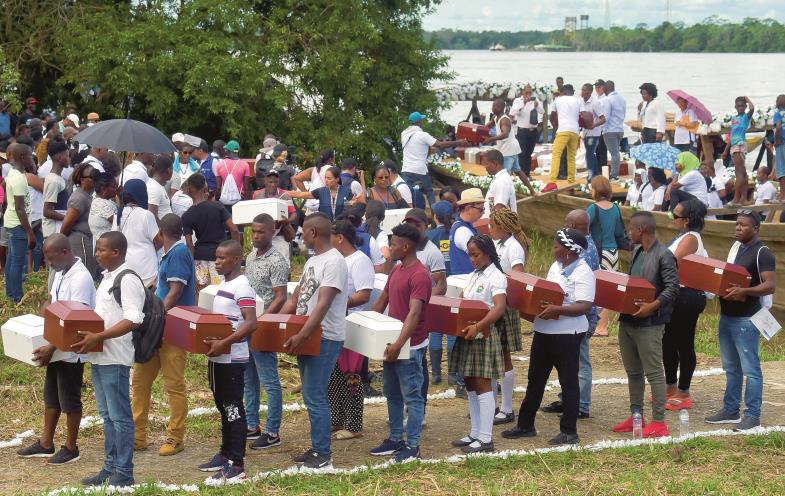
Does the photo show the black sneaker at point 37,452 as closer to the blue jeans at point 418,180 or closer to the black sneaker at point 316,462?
the black sneaker at point 316,462

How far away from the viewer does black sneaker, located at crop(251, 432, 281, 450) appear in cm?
863

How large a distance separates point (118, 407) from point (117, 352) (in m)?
0.35

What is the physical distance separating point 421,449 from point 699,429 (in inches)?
89.0

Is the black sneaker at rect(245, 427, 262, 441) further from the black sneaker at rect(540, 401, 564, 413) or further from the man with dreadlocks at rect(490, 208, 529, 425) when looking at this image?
the black sneaker at rect(540, 401, 564, 413)

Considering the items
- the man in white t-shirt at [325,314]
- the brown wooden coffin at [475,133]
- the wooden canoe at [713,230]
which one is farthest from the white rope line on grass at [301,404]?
the brown wooden coffin at [475,133]

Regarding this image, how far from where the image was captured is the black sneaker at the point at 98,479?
24.9 ft

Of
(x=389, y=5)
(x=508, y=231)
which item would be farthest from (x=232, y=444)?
(x=389, y=5)

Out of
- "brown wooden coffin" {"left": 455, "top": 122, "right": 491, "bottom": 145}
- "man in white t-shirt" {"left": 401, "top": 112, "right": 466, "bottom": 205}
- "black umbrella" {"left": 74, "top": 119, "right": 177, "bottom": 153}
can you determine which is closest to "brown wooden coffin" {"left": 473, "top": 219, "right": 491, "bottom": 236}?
"black umbrella" {"left": 74, "top": 119, "right": 177, "bottom": 153}

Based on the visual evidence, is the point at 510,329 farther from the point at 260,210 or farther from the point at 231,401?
the point at 260,210

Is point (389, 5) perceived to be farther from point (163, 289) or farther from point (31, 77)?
point (163, 289)

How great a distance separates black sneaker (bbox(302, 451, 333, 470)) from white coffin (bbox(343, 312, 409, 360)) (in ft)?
2.49

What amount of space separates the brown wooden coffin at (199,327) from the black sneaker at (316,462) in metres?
1.11

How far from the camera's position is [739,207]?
16.5 m

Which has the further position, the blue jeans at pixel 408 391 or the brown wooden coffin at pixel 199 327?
the blue jeans at pixel 408 391
